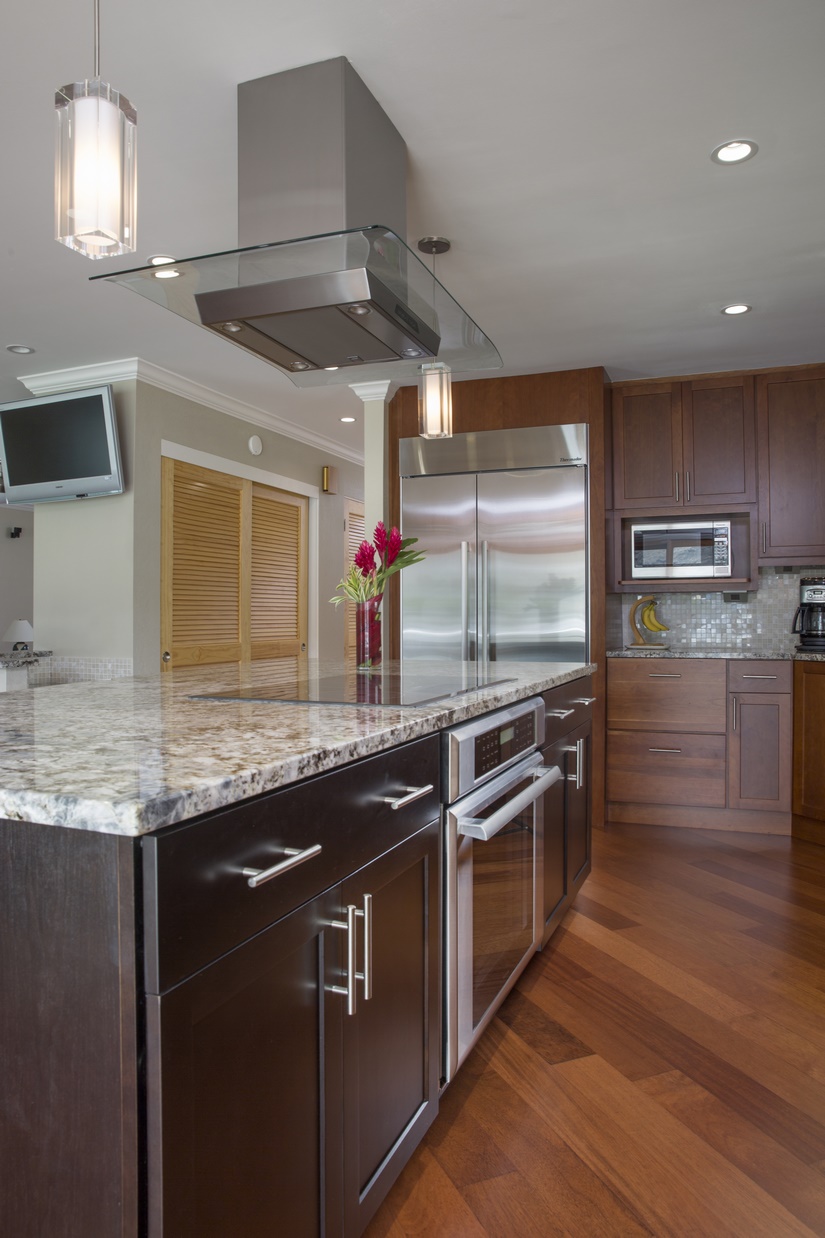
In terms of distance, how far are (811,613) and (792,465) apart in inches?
31.4

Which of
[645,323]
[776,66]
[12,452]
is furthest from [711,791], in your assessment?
[12,452]

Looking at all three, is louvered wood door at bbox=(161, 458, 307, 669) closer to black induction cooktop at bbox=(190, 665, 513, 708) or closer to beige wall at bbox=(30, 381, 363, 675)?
beige wall at bbox=(30, 381, 363, 675)

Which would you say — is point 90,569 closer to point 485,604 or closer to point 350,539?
point 485,604

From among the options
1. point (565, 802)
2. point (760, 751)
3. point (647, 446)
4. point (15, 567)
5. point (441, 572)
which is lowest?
point (760, 751)

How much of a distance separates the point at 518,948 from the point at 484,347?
1760 mm

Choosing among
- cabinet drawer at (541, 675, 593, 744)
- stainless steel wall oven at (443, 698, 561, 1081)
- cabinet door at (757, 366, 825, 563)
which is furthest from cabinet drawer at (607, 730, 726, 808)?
stainless steel wall oven at (443, 698, 561, 1081)

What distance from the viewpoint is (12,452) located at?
4691 millimetres

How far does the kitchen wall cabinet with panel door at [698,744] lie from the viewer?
410 cm

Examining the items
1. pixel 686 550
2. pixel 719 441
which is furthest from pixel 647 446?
pixel 686 550

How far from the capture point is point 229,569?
211 inches

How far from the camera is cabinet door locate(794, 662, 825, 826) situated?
12.9ft

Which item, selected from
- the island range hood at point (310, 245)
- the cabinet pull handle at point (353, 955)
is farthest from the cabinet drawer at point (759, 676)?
the cabinet pull handle at point (353, 955)

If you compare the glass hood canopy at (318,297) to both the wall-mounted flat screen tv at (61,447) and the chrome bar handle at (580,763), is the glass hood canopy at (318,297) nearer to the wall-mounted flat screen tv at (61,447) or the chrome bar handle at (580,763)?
the chrome bar handle at (580,763)

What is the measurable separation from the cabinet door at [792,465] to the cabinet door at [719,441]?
0.21 feet
